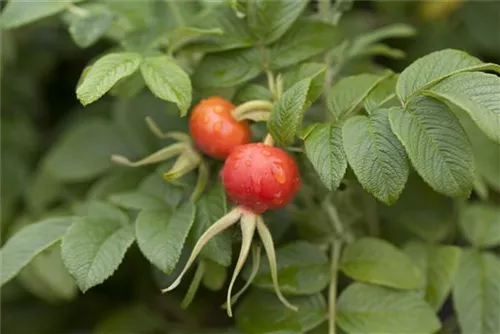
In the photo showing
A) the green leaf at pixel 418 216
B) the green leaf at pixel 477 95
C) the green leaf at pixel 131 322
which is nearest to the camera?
the green leaf at pixel 477 95

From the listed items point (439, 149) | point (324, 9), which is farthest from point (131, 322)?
point (439, 149)

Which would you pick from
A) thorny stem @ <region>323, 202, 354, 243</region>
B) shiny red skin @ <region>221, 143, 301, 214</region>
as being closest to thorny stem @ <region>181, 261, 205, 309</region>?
shiny red skin @ <region>221, 143, 301, 214</region>

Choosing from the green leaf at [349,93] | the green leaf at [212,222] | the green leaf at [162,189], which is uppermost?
the green leaf at [349,93]

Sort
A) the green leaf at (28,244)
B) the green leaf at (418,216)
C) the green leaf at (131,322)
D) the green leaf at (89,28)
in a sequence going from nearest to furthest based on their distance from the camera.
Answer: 1. the green leaf at (28,244)
2. the green leaf at (89,28)
3. the green leaf at (418,216)
4. the green leaf at (131,322)

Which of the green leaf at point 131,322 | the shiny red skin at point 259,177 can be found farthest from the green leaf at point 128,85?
the green leaf at point 131,322

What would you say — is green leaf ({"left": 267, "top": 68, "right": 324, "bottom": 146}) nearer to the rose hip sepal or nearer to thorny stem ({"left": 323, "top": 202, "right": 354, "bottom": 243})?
the rose hip sepal

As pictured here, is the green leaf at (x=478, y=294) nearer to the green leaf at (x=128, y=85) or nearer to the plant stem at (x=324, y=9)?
the plant stem at (x=324, y=9)

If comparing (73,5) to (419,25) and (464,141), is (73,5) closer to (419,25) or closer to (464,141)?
(464,141)
